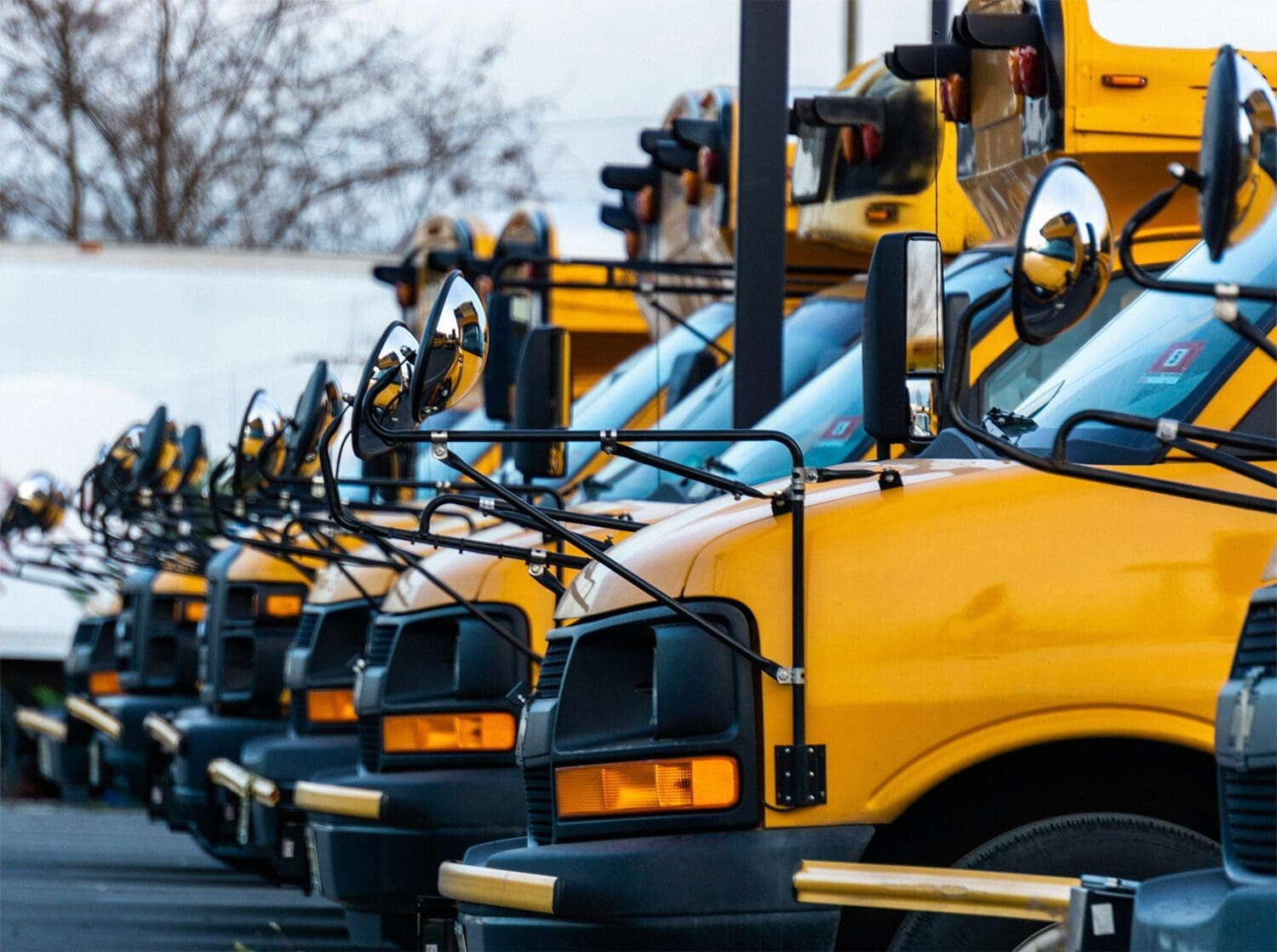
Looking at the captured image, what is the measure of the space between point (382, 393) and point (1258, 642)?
2355 millimetres

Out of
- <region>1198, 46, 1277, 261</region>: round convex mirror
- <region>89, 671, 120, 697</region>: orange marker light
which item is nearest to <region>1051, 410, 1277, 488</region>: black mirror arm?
<region>1198, 46, 1277, 261</region>: round convex mirror

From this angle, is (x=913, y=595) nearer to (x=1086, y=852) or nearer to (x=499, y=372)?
(x=1086, y=852)

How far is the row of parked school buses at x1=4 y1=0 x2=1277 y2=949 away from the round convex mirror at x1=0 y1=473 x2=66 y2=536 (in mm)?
7394

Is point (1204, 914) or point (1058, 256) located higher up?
point (1058, 256)

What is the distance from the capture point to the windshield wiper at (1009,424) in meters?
4.90

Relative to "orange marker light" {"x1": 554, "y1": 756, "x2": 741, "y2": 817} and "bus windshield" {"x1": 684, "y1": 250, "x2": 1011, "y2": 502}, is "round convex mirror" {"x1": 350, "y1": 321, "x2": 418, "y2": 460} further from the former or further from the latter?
"bus windshield" {"x1": 684, "y1": 250, "x2": 1011, "y2": 502}

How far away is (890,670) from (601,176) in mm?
6559

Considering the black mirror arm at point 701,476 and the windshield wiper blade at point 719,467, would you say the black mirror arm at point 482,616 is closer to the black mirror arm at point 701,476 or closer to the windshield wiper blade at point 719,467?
the windshield wiper blade at point 719,467

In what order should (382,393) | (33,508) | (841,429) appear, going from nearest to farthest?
(382,393), (841,429), (33,508)

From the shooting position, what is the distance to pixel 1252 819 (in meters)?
3.34

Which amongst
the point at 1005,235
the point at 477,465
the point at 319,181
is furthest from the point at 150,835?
the point at 319,181

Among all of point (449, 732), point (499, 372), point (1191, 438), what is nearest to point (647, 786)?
point (1191, 438)

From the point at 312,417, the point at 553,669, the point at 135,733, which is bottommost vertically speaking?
the point at 135,733

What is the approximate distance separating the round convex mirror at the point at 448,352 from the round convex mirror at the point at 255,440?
3654 mm
